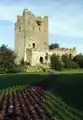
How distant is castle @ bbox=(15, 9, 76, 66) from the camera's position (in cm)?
8100

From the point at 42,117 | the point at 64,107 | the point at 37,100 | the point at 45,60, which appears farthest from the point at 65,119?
the point at 45,60

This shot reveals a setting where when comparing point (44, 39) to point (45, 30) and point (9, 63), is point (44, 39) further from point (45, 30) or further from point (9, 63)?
point (9, 63)

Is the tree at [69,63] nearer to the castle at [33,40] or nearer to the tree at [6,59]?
the castle at [33,40]

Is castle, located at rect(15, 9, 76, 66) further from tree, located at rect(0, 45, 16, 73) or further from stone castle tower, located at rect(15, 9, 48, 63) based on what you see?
tree, located at rect(0, 45, 16, 73)

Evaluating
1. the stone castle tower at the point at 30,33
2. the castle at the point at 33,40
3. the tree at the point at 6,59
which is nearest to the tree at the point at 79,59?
the castle at the point at 33,40

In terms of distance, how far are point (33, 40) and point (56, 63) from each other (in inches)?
502

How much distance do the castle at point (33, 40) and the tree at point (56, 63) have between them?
1.76m

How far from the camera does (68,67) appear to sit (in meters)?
72.6

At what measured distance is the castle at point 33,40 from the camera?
81000 mm

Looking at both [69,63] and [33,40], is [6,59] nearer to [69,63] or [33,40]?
[69,63]

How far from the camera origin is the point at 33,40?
84.9 meters

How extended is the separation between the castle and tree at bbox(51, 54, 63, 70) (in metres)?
1.76

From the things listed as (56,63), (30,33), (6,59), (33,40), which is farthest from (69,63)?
(6,59)

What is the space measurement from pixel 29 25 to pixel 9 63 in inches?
887
